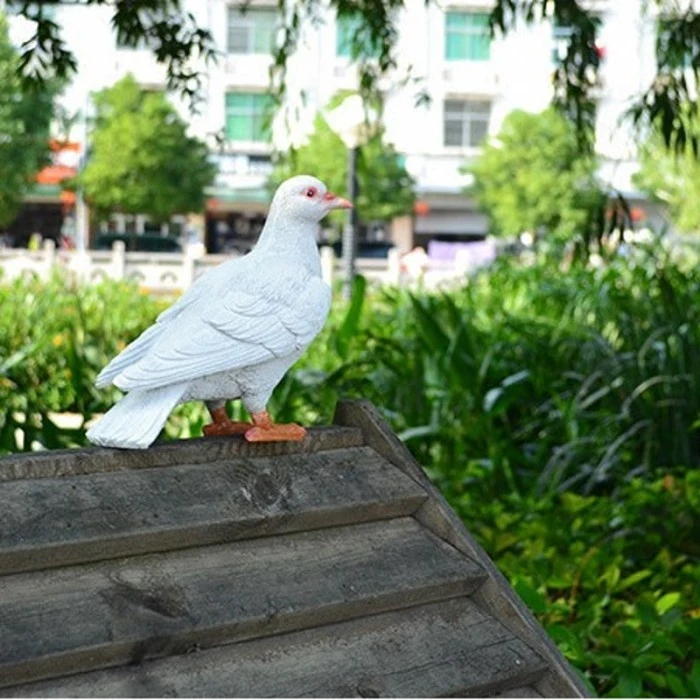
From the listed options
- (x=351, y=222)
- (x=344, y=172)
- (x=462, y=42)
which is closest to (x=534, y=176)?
(x=344, y=172)

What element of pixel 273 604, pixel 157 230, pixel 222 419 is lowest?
pixel 157 230

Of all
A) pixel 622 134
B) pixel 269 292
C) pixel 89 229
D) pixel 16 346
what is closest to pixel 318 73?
pixel 89 229

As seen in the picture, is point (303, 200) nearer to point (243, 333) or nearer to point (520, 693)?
point (243, 333)

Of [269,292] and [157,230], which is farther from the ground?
[269,292]

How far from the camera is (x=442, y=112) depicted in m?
36.6

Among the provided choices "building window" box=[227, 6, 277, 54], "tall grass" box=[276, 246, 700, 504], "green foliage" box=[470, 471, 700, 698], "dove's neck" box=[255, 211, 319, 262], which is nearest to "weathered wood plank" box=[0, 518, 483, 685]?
"dove's neck" box=[255, 211, 319, 262]

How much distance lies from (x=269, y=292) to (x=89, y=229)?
3647 cm

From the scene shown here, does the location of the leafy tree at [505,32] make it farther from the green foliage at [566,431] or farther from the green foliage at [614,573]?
the green foliage at [614,573]

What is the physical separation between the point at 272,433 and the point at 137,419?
0.63ft

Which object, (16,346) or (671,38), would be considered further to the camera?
(16,346)

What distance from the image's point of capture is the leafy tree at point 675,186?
28.6 meters

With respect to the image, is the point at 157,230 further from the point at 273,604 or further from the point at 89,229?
the point at 273,604

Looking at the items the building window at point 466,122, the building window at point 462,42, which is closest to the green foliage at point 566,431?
the building window at point 462,42

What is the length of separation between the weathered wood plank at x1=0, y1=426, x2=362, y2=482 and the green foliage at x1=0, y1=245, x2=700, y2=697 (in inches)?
34.5
